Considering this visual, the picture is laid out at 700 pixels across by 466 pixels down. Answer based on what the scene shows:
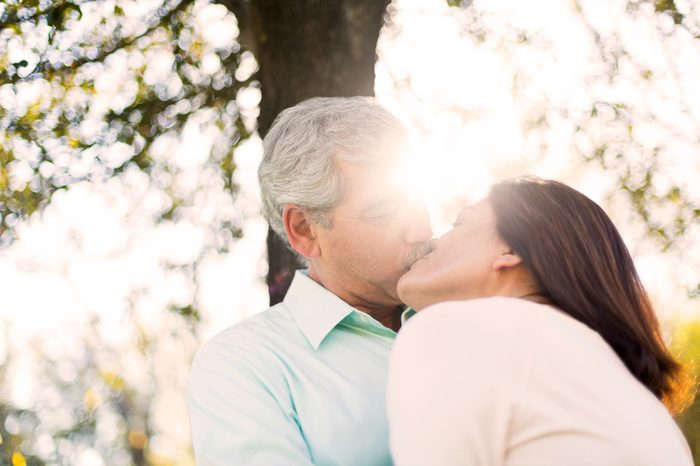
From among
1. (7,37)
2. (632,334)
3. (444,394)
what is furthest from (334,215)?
(7,37)

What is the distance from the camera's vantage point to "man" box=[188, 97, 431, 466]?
119 inches

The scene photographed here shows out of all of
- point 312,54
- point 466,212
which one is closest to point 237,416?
point 466,212

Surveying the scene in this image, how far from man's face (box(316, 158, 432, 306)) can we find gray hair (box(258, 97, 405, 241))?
52 mm

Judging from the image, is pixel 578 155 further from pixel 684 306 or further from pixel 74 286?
pixel 74 286

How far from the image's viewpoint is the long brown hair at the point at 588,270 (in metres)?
2.45

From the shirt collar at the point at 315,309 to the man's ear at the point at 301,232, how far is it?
0.78 ft

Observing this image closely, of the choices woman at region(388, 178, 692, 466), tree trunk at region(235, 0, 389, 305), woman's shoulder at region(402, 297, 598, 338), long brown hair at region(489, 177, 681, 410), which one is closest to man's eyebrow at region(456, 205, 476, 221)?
long brown hair at region(489, 177, 681, 410)

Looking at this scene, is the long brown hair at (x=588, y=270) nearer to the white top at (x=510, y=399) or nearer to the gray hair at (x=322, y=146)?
the white top at (x=510, y=399)

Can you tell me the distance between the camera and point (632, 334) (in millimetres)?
2463

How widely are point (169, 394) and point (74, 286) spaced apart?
16828 millimetres

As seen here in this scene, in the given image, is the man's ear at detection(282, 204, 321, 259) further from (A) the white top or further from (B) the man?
(A) the white top

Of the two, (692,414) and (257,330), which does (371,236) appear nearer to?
(257,330)

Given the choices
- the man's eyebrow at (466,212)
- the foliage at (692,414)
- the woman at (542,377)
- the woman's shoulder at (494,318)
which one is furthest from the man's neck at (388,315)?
the foliage at (692,414)

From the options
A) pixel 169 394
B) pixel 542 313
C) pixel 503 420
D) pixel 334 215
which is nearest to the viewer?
pixel 503 420
